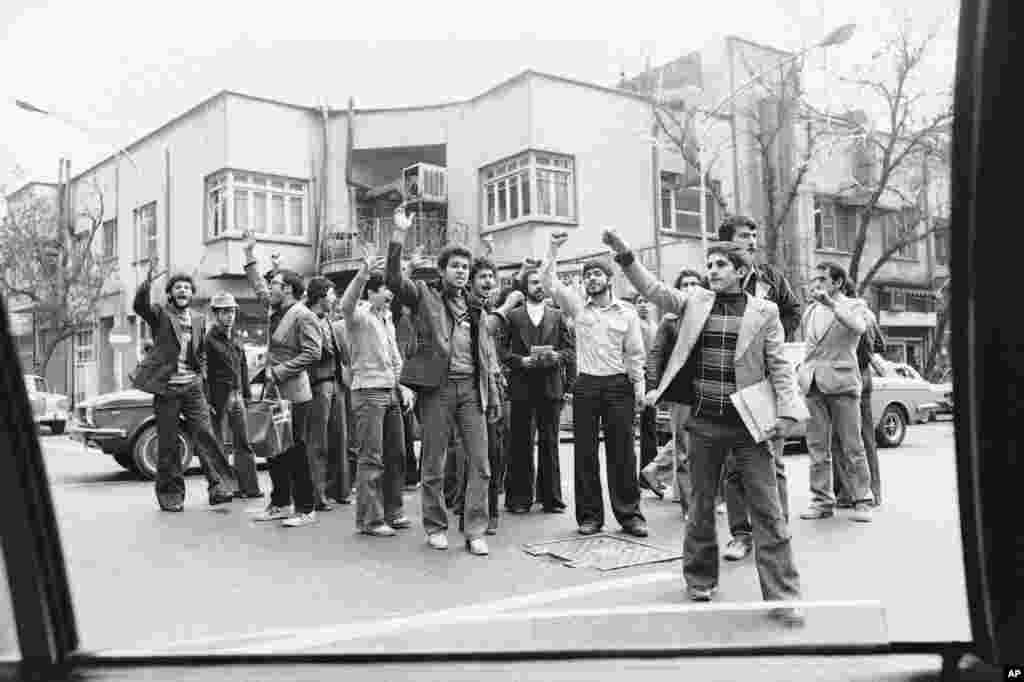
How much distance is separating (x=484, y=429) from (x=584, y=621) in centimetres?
275

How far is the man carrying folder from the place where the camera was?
3363mm

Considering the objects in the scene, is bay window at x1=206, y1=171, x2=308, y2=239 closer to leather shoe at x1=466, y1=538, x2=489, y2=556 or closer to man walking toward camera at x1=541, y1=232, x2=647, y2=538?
man walking toward camera at x1=541, y1=232, x2=647, y2=538

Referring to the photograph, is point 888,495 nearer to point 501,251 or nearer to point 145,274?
point 501,251

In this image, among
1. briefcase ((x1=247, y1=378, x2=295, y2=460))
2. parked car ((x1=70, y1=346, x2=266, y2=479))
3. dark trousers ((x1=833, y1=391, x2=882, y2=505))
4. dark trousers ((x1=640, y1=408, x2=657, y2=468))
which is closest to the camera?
briefcase ((x1=247, y1=378, x2=295, y2=460))

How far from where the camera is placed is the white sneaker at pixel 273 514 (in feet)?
18.9

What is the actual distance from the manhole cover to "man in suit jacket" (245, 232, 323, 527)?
6.02ft

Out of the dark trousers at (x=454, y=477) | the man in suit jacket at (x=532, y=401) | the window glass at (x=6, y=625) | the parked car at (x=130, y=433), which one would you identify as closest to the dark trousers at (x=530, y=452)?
the man in suit jacket at (x=532, y=401)

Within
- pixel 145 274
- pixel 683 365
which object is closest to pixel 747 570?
pixel 683 365

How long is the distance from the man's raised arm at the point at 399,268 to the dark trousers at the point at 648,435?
9.25 ft

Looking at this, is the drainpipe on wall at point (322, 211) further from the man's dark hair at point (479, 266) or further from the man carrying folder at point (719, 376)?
the man carrying folder at point (719, 376)

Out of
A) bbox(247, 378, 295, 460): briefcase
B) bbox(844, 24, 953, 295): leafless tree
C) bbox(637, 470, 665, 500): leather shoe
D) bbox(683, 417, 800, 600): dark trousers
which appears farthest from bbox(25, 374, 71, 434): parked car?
bbox(637, 470, 665, 500): leather shoe

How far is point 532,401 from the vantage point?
241 inches

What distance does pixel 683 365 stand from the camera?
3.49m

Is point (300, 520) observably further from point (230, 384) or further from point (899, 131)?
point (899, 131)
